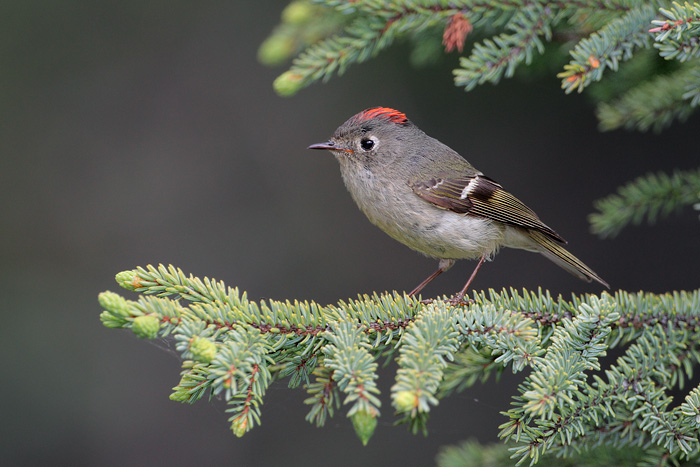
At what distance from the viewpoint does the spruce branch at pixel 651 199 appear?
2283mm

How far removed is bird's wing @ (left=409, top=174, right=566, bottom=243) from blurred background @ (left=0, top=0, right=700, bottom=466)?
4.57 ft

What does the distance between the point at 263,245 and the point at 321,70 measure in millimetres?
2386

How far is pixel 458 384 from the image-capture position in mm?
2004

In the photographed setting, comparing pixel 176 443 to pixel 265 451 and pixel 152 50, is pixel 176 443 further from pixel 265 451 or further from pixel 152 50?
pixel 152 50

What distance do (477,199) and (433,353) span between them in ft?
4.80

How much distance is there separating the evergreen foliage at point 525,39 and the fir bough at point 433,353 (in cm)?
69

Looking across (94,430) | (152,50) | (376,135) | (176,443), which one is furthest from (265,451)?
(152,50)

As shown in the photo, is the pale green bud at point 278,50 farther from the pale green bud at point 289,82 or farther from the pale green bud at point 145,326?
the pale green bud at point 145,326

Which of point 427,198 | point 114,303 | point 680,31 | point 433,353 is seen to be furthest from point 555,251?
point 114,303

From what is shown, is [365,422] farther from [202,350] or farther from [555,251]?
[555,251]

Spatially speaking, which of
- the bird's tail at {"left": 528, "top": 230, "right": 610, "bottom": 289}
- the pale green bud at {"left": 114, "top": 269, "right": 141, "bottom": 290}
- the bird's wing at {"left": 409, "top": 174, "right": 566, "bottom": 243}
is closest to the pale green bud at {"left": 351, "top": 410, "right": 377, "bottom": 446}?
the pale green bud at {"left": 114, "top": 269, "right": 141, "bottom": 290}

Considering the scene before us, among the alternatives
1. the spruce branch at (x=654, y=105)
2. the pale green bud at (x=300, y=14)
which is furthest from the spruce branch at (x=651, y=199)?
the pale green bud at (x=300, y=14)

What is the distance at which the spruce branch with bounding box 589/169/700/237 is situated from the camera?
2283 millimetres

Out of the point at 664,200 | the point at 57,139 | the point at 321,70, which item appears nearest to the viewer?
the point at 321,70
